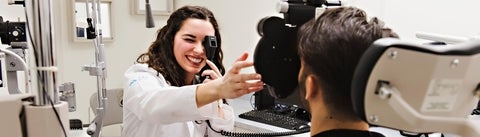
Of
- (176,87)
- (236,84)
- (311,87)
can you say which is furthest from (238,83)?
(176,87)

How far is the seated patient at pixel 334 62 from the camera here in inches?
28.0

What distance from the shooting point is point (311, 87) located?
786 mm

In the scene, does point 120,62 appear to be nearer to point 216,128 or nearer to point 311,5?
point 216,128

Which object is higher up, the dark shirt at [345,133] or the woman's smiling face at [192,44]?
the woman's smiling face at [192,44]

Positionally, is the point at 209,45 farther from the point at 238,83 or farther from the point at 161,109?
the point at 238,83

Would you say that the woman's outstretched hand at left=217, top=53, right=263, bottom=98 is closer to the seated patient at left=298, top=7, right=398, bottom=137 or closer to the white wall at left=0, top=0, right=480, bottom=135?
the seated patient at left=298, top=7, right=398, bottom=137

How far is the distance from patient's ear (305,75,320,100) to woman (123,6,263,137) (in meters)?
0.29

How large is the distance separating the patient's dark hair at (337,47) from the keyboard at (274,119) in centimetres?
143

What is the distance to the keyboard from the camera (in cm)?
222

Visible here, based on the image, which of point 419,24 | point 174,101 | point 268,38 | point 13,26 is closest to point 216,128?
point 174,101

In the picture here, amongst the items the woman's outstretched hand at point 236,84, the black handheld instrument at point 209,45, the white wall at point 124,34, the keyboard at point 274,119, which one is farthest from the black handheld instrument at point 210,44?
the white wall at point 124,34

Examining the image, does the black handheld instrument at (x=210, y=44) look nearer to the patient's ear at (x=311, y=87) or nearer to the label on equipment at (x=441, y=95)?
the patient's ear at (x=311, y=87)

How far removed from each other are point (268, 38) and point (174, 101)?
Result: 1.17ft

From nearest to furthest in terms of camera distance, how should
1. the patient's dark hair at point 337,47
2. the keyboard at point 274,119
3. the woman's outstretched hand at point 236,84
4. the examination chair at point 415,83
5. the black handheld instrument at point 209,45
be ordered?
the examination chair at point 415,83, the patient's dark hair at point 337,47, the woman's outstretched hand at point 236,84, the black handheld instrument at point 209,45, the keyboard at point 274,119
